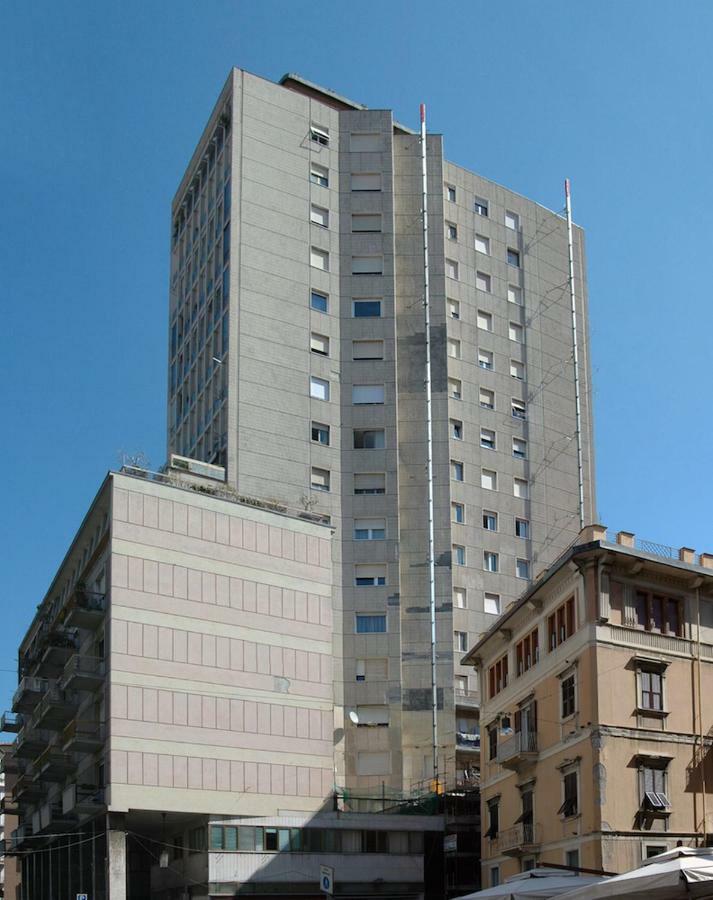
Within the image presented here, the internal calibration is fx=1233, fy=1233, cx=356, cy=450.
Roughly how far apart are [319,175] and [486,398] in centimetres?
1692

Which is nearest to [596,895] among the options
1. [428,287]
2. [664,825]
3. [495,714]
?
[664,825]

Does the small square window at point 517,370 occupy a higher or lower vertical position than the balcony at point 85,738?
higher

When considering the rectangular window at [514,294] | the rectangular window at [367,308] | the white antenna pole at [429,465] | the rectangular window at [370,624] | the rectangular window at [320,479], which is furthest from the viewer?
the rectangular window at [514,294]

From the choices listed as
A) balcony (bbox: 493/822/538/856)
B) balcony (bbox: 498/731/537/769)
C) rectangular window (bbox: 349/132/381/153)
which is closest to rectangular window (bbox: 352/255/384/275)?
rectangular window (bbox: 349/132/381/153)

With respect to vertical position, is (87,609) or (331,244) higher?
(331,244)

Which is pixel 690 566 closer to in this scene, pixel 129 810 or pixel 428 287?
pixel 129 810

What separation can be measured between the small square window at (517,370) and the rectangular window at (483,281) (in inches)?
189

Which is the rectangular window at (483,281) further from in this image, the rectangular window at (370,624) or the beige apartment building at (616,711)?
the beige apartment building at (616,711)

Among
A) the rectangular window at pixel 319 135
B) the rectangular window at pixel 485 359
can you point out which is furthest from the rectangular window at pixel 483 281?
the rectangular window at pixel 319 135

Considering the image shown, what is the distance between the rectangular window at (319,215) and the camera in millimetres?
73500

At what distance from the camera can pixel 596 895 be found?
68.3ft

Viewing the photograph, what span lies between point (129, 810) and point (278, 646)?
10.2m

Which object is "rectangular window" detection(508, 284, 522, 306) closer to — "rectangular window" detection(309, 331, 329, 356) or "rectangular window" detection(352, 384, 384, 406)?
"rectangular window" detection(352, 384, 384, 406)

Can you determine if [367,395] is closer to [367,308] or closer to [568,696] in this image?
[367,308]
